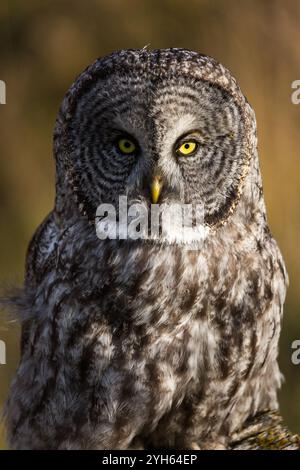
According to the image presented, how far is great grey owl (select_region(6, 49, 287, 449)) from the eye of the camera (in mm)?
2463

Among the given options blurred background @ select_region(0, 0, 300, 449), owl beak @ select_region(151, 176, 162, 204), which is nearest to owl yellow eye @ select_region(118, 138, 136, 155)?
owl beak @ select_region(151, 176, 162, 204)

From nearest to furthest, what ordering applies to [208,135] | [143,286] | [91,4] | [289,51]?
[208,135], [143,286], [289,51], [91,4]

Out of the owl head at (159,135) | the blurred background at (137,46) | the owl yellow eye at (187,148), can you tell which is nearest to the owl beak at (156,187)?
A: the owl head at (159,135)

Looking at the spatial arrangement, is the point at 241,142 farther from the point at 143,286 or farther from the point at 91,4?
the point at 91,4

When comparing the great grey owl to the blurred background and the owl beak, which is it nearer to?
the owl beak

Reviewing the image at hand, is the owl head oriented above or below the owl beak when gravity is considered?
above

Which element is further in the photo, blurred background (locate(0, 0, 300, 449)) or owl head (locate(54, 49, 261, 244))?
blurred background (locate(0, 0, 300, 449))

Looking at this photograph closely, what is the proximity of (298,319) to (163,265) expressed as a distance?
2.75 m

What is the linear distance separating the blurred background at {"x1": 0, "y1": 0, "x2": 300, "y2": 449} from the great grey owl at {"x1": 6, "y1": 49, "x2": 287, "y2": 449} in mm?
1785

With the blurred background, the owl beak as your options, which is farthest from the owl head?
the blurred background

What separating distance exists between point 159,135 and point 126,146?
0.14 meters

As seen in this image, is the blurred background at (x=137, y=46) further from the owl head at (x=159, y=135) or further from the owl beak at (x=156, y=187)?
the owl beak at (x=156, y=187)

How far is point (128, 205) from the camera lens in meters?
2.54

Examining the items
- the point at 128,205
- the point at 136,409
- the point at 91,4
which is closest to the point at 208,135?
the point at 128,205
